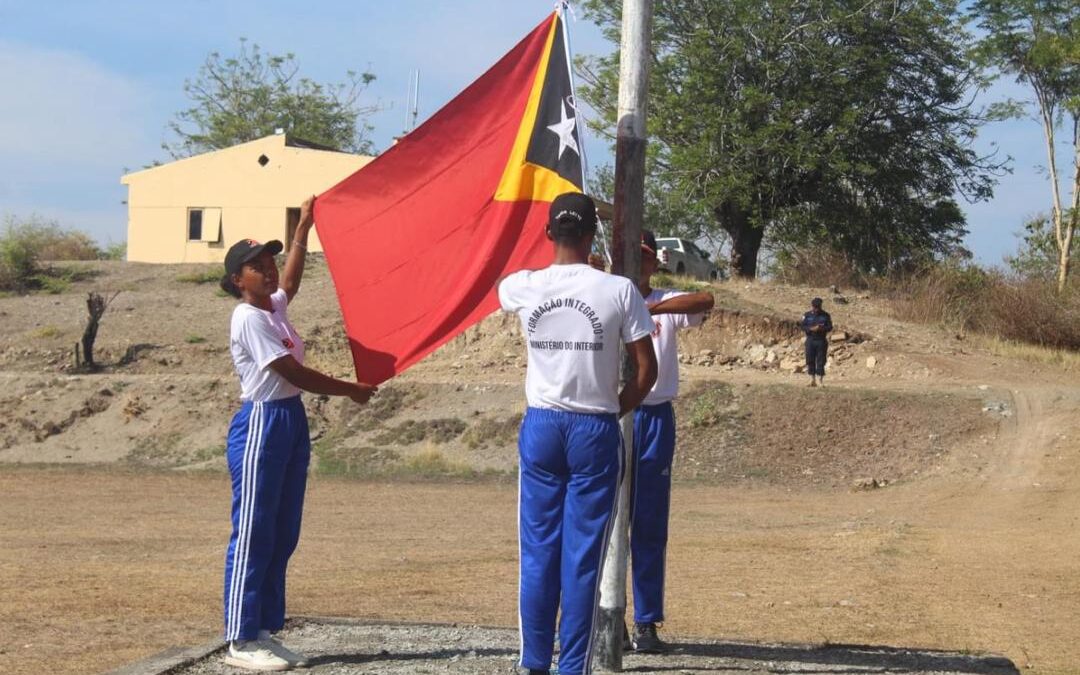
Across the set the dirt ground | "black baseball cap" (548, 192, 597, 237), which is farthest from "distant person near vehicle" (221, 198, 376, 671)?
"black baseball cap" (548, 192, 597, 237)

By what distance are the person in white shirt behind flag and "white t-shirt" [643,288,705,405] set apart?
1.28 m

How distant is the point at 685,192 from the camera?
37.6 metres

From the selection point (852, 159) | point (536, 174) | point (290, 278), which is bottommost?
point (290, 278)

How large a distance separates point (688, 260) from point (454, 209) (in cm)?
3563

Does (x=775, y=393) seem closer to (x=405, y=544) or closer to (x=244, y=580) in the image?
(x=405, y=544)

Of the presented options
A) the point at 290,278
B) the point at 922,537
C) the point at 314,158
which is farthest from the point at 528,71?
the point at 314,158

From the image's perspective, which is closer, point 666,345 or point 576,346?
point 576,346

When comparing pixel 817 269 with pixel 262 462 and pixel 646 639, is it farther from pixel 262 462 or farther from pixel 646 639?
pixel 262 462

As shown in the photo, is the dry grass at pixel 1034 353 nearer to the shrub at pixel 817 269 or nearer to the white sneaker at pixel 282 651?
the shrub at pixel 817 269

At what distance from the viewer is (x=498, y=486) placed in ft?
72.4

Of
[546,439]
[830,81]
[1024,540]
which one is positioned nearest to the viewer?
[546,439]

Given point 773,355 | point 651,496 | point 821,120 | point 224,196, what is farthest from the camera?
point 224,196

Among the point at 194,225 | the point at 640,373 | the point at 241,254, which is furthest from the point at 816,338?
the point at 194,225

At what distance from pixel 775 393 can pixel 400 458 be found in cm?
692
